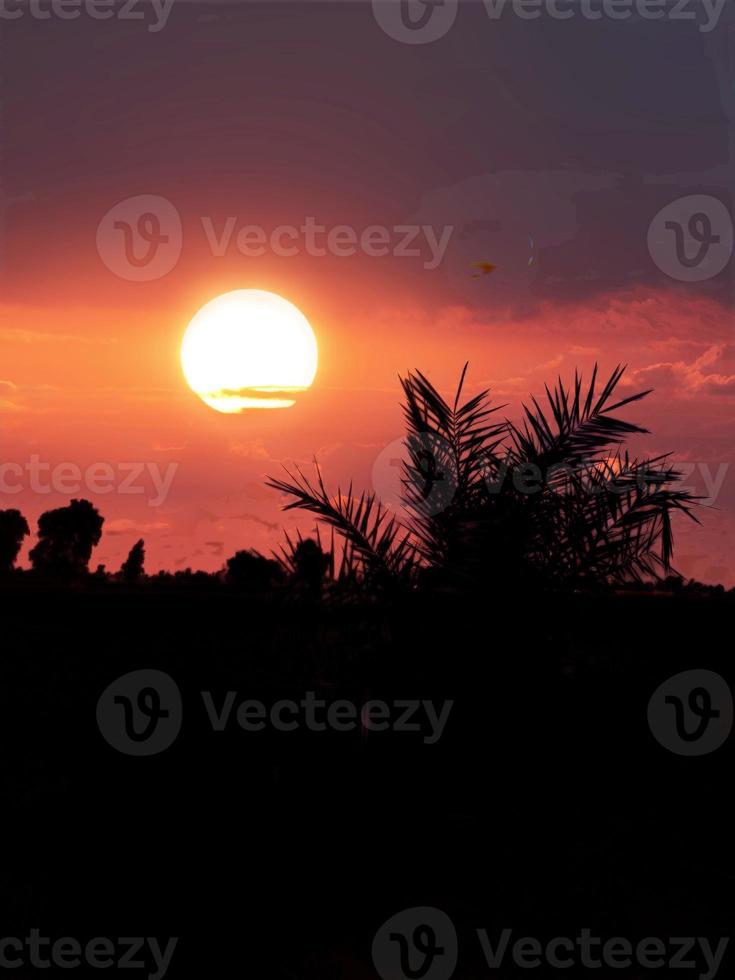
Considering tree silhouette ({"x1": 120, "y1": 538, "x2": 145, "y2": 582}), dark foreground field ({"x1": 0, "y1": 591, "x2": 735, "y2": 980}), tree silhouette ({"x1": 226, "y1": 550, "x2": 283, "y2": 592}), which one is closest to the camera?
dark foreground field ({"x1": 0, "y1": 591, "x2": 735, "y2": 980})

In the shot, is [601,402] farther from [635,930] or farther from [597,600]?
[635,930]

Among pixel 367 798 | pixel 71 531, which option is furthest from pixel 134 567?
pixel 367 798

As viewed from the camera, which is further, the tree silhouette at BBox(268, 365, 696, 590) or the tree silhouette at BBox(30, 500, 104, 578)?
the tree silhouette at BBox(30, 500, 104, 578)

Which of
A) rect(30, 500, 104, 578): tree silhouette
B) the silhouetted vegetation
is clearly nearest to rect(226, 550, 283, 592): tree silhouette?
the silhouetted vegetation

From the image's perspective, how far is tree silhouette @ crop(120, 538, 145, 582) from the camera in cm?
1261

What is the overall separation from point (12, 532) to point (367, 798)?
9.55m

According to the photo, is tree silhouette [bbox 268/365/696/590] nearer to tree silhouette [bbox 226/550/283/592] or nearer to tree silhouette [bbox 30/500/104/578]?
tree silhouette [bbox 226/550/283/592]

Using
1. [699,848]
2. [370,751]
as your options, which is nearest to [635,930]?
[699,848]

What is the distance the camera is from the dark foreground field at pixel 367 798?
21.4ft

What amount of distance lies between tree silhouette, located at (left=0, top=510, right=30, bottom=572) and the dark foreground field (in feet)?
15.2

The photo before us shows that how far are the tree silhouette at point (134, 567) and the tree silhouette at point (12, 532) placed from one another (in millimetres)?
2434

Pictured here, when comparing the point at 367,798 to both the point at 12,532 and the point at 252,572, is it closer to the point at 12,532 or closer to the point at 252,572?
the point at 252,572

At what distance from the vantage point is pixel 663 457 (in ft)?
29.2

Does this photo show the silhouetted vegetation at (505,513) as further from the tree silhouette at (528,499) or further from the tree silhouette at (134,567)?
the tree silhouette at (134,567)
